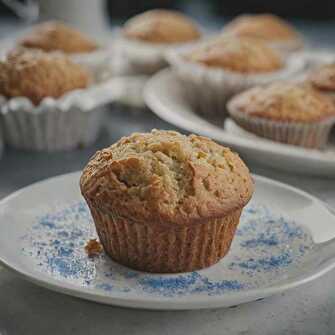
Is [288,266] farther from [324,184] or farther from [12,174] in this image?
[12,174]

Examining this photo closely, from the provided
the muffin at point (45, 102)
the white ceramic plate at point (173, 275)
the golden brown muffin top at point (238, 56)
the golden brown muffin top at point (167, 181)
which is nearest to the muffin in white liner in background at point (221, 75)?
the golden brown muffin top at point (238, 56)

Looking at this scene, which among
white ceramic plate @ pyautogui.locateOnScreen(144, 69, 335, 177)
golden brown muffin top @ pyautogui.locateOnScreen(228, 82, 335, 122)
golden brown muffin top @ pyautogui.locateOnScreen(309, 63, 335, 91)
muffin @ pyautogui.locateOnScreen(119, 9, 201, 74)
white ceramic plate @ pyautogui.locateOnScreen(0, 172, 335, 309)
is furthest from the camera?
muffin @ pyautogui.locateOnScreen(119, 9, 201, 74)

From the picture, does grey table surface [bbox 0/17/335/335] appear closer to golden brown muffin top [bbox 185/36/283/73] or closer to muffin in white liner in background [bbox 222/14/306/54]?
golden brown muffin top [bbox 185/36/283/73]

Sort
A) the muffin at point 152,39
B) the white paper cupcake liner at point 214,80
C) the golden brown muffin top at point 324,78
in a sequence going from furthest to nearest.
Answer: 1. the muffin at point 152,39
2. the white paper cupcake liner at point 214,80
3. the golden brown muffin top at point 324,78

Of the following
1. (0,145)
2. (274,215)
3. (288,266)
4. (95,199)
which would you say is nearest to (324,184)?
(274,215)

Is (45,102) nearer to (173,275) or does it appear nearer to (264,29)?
(173,275)

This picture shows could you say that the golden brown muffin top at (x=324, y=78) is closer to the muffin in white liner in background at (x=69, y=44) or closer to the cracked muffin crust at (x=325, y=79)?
the cracked muffin crust at (x=325, y=79)

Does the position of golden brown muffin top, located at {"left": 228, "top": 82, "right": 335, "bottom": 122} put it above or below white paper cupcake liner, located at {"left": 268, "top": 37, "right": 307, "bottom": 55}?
above

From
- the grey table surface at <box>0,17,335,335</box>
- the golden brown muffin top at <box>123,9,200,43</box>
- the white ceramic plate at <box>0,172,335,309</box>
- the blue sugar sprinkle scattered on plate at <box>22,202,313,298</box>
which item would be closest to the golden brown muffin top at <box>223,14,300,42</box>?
the golden brown muffin top at <box>123,9,200,43</box>
